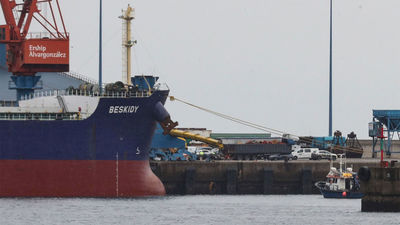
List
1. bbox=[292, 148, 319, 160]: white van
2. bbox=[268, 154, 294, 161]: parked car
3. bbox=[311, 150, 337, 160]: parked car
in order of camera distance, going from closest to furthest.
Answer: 1. bbox=[268, 154, 294, 161]: parked car
2. bbox=[311, 150, 337, 160]: parked car
3. bbox=[292, 148, 319, 160]: white van

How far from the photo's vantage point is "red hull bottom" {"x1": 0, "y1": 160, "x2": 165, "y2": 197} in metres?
76.9

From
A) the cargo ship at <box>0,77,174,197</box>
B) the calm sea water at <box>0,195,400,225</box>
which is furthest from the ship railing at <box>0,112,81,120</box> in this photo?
the calm sea water at <box>0,195,400,225</box>

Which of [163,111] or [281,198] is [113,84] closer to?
[163,111]

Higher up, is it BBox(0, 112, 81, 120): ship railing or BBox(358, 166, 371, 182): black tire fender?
BBox(0, 112, 81, 120): ship railing

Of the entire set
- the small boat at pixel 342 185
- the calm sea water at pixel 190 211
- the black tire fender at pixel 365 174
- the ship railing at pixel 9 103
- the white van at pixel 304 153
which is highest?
the ship railing at pixel 9 103

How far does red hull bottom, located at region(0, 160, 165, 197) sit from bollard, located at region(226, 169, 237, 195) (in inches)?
365

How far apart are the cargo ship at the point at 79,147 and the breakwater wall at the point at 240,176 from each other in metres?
6.99

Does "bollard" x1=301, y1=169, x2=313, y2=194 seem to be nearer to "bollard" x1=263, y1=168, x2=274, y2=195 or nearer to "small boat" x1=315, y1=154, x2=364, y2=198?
"bollard" x1=263, y1=168, x2=274, y2=195

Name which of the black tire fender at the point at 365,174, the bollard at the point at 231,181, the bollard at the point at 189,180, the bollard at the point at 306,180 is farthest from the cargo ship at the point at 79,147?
the black tire fender at the point at 365,174

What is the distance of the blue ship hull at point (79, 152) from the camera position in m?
76.6

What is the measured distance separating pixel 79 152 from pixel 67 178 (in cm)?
184

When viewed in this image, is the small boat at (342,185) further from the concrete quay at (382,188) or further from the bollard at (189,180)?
the concrete quay at (382,188)

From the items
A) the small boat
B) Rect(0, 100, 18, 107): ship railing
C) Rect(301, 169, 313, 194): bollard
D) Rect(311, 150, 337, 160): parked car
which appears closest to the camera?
the small boat

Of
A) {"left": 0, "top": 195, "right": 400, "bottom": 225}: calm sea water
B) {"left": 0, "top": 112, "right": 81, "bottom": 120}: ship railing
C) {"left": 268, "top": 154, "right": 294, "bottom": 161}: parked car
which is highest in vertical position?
{"left": 0, "top": 112, "right": 81, "bottom": 120}: ship railing
